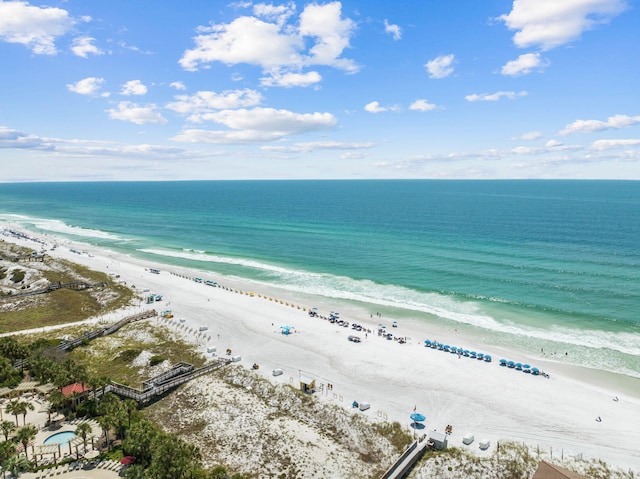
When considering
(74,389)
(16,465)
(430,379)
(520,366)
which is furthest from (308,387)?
(520,366)

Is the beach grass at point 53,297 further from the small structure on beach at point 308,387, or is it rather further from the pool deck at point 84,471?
the small structure on beach at point 308,387

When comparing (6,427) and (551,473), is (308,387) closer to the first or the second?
(551,473)

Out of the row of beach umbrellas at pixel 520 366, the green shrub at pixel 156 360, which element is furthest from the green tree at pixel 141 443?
the row of beach umbrellas at pixel 520 366

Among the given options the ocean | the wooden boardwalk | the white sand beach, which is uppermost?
the ocean

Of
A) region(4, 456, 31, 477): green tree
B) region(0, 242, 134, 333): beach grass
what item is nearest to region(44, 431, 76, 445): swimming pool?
region(4, 456, 31, 477): green tree

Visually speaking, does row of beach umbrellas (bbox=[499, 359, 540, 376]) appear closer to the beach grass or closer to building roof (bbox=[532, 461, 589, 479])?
building roof (bbox=[532, 461, 589, 479])

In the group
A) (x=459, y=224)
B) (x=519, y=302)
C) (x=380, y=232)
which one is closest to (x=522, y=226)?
(x=459, y=224)

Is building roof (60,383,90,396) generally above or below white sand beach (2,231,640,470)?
above
